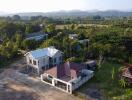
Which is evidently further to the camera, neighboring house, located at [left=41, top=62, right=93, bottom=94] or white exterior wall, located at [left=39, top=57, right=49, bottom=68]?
white exterior wall, located at [left=39, top=57, right=49, bottom=68]

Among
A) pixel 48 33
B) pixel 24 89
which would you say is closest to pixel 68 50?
pixel 24 89

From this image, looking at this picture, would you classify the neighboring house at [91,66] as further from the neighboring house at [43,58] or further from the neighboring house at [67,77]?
the neighboring house at [43,58]

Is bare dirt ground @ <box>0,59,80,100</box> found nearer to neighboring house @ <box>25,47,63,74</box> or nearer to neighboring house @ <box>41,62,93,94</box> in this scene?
neighboring house @ <box>41,62,93,94</box>

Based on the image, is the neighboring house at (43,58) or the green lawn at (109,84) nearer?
the green lawn at (109,84)

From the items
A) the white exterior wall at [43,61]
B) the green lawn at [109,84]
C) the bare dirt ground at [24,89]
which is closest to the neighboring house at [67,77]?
the bare dirt ground at [24,89]

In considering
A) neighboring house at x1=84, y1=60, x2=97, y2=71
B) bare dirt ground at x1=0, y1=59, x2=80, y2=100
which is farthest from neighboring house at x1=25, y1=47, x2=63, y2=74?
neighboring house at x1=84, y1=60, x2=97, y2=71

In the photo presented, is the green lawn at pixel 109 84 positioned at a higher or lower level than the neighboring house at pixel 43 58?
lower
